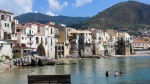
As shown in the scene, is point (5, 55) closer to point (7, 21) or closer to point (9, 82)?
point (7, 21)

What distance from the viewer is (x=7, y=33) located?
89000mm

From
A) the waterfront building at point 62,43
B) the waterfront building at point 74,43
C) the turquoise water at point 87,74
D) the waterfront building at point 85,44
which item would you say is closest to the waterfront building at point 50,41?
the waterfront building at point 62,43

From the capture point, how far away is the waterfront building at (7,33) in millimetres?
87188

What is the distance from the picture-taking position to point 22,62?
81.6m

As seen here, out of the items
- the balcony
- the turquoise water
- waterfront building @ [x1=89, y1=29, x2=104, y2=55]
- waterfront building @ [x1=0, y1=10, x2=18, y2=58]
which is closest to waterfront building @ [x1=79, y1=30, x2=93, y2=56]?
waterfront building @ [x1=89, y1=29, x2=104, y2=55]

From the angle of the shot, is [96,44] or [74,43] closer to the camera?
[74,43]

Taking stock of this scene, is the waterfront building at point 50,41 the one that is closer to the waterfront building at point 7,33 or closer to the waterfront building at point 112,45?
the waterfront building at point 7,33

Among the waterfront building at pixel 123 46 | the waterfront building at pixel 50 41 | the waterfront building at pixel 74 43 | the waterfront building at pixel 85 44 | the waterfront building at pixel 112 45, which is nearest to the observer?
the waterfront building at pixel 50 41

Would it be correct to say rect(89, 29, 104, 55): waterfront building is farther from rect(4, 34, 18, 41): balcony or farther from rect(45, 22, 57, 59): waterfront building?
rect(4, 34, 18, 41): balcony

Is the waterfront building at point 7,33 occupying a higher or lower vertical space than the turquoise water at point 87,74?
higher

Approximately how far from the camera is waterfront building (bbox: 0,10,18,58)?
87.2 metres

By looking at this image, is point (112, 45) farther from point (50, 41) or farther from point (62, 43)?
point (50, 41)

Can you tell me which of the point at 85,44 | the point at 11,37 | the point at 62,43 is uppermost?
the point at 11,37

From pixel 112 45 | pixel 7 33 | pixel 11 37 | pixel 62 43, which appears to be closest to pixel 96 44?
pixel 112 45
